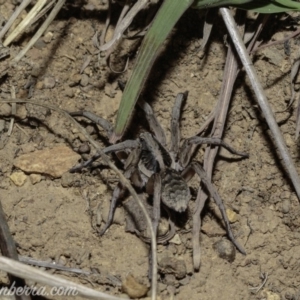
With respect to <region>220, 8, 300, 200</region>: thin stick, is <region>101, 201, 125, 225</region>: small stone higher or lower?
lower

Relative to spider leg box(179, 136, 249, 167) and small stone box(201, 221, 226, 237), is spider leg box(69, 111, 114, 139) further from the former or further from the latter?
small stone box(201, 221, 226, 237)

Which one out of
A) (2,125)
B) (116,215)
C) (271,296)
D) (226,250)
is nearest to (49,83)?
(2,125)

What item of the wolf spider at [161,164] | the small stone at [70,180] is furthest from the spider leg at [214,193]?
the small stone at [70,180]

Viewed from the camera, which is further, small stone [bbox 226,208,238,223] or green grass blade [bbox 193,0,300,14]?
small stone [bbox 226,208,238,223]

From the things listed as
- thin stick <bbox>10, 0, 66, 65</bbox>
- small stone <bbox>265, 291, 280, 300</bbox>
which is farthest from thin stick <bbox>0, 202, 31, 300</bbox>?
small stone <bbox>265, 291, 280, 300</bbox>

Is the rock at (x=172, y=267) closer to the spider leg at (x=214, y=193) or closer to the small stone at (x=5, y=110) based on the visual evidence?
the spider leg at (x=214, y=193)

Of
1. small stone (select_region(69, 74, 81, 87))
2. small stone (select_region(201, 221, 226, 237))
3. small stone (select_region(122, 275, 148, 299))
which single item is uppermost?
Answer: small stone (select_region(69, 74, 81, 87))

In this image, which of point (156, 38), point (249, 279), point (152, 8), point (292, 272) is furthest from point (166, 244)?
point (152, 8)

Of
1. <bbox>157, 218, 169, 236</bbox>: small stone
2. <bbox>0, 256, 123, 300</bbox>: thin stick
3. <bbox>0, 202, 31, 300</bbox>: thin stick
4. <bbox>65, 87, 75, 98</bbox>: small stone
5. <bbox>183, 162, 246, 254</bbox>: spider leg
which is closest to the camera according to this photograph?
<bbox>0, 256, 123, 300</bbox>: thin stick

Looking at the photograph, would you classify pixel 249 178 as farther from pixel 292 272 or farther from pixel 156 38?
pixel 156 38
